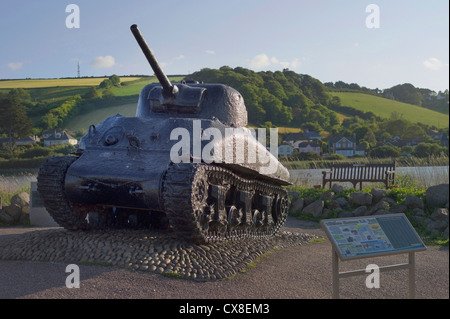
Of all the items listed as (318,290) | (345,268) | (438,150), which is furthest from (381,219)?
(438,150)

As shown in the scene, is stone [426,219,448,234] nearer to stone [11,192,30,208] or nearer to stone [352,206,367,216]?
stone [352,206,367,216]

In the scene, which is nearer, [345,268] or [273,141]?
[345,268]

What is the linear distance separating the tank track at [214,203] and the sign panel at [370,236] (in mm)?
2733

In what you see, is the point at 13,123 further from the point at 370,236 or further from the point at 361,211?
the point at 370,236

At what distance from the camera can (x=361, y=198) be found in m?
15.7

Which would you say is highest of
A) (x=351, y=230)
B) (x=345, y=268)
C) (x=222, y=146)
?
(x=222, y=146)

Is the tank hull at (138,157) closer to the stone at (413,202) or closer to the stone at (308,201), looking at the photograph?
the stone at (413,202)

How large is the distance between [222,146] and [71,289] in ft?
12.1

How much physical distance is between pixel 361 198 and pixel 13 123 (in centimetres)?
1387

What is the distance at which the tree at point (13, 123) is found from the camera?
859 inches

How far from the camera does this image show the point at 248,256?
9516mm

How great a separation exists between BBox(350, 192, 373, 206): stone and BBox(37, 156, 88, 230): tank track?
8631 mm

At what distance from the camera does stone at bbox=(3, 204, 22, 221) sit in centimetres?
1482

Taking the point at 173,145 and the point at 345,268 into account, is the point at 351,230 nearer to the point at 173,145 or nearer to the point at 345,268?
the point at 345,268
